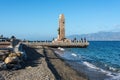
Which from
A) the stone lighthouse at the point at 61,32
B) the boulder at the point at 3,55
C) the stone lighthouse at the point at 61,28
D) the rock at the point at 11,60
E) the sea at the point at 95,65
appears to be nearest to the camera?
the rock at the point at 11,60

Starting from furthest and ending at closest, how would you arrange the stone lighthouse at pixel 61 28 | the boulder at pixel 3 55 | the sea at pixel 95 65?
the stone lighthouse at pixel 61 28 → the sea at pixel 95 65 → the boulder at pixel 3 55

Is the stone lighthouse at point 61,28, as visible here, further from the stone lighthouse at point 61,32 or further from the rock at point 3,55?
the rock at point 3,55

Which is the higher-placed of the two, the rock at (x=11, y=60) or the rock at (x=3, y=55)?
A: the rock at (x=3, y=55)

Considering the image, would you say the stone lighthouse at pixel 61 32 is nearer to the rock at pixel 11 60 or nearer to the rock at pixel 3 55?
the rock at pixel 3 55

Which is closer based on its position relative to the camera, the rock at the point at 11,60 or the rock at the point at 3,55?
the rock at the point at 11,60

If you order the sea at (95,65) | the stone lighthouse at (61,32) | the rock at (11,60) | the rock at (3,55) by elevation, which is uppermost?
the stone lighthouse at (61,32)

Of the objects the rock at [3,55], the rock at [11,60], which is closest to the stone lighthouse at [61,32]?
the rock at [3,55]

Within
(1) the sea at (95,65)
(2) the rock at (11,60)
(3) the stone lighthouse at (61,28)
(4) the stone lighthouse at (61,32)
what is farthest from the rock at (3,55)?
(3) the stone lighthouse at (61,28)

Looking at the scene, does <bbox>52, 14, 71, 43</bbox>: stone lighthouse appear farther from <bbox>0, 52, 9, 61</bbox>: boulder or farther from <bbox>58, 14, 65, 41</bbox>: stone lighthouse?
<bbox>0, 52, 9, 61</bbox>: boulder

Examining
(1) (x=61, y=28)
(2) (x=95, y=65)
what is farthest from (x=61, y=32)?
(2) (x=95, y=65)

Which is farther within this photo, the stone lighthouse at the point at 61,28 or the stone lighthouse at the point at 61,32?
the stone lighthouse at the point at 61,28

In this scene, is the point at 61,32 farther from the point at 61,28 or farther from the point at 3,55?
the point at 3,55

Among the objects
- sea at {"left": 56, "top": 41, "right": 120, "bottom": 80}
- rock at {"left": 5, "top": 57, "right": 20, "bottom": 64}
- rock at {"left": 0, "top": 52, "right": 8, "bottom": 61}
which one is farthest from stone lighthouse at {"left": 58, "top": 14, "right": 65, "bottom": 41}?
rock at {"left": 5, "top": 57, "right": 20, "bottom": 64}

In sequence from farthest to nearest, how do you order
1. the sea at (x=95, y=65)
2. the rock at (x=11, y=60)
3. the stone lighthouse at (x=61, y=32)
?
1. the stone lighthouse at (x=61, y=32)
2. the sea at (x=95, y=65)
3. the rock at (x=11, y=60)
